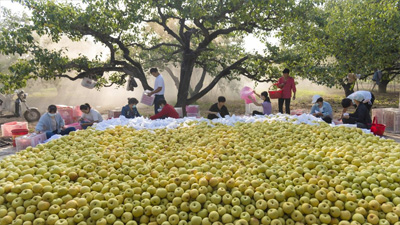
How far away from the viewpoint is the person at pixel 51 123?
22.5ft

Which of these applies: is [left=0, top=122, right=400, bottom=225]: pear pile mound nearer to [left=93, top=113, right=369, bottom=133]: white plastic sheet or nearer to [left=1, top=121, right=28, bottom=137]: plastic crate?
[left=93, top=113, right=369, bottom=133]: white plastic sheet

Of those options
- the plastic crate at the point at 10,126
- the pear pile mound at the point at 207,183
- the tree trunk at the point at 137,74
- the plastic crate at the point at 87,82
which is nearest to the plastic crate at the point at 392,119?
the pear pile mound at the point at 207,183

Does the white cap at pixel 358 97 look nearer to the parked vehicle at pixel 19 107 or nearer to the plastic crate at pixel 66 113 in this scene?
the plastic crate at pixel 66 113

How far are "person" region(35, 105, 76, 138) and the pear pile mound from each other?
3.36 m

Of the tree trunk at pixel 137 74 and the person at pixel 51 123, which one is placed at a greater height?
the tree trunk at pixel 137 74

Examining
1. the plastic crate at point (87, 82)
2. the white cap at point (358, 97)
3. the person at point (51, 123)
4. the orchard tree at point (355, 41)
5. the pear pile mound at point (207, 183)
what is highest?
the orchard tree at point (355, 41)

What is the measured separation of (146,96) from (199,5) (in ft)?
10.4

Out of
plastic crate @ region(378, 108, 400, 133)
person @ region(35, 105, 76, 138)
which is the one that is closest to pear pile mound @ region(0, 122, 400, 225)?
person @ region(35, 105, 76, 138)

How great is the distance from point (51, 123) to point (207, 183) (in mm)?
5644

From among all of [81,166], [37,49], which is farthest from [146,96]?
[81,166]

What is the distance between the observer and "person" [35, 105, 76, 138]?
22.5 ft

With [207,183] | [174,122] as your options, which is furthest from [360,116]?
[207,183]

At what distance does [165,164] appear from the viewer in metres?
3.20

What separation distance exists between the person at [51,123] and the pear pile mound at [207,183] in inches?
132
